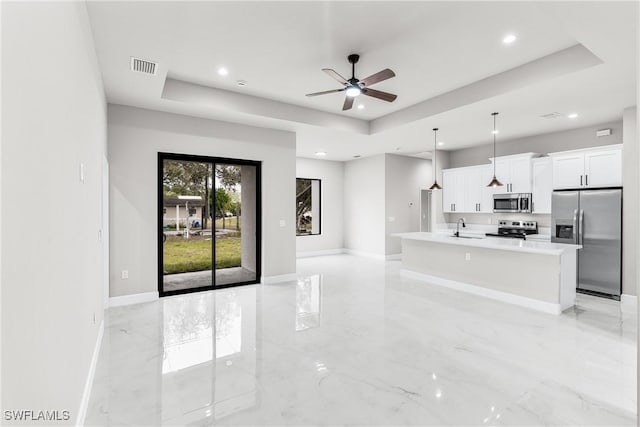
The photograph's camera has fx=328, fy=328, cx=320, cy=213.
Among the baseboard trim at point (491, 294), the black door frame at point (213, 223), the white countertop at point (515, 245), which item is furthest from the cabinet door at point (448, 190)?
the black door frame at point (213, 223)

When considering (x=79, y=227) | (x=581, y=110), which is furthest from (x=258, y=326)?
(x=581, y=110)

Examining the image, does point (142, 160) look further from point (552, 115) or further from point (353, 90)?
point (552, 115)

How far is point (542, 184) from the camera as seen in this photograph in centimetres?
632

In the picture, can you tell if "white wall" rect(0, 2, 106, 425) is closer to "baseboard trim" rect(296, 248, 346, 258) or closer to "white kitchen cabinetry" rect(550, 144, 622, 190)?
"baseboard trim" rect(296, 248, 346, 258)

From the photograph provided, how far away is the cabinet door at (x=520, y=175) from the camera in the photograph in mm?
6461

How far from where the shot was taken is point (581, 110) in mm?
4965

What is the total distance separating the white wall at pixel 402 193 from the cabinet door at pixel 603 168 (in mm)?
4004

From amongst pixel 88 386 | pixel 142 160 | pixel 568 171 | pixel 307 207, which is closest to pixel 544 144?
→ pixel 568 171

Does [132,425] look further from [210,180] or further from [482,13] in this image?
[482,13]

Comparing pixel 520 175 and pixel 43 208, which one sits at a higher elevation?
pixel 520 175

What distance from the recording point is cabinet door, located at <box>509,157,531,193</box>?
21.2 ft

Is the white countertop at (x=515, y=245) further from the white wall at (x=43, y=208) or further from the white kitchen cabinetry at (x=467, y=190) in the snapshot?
the white wall at (x=43, y=208)

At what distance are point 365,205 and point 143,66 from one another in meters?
6.59

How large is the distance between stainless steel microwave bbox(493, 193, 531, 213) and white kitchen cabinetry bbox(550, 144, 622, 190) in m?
0.64
